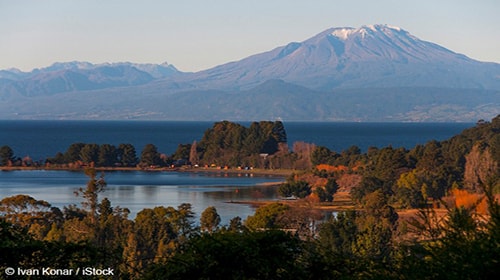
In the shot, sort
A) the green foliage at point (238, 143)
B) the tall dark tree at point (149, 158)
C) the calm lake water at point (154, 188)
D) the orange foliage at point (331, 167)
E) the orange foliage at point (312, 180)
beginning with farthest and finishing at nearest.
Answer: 1. the green foliage at point (238, 143)
2. the tall dark tree at point (149, 158)
3. the orange foliage at point (331, 167)
4. the orange foliage at point (312, 180)
5. the calm lake water at point (154, 188)

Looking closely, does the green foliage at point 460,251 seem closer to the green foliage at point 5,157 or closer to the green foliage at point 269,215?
the green foliage at point 269,215

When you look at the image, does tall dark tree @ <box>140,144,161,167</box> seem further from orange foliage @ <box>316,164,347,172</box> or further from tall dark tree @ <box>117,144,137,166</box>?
orange foliage @ <box>316,164,347,172</box>

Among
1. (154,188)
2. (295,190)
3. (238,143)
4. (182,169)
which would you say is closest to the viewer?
(295,190)

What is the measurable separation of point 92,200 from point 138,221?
8863 millimetres

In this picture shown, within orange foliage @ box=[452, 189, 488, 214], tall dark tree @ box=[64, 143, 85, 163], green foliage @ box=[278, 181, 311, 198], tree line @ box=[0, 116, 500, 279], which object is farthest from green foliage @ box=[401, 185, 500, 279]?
tall dark tree @ box=[64, 143, 85, 163]

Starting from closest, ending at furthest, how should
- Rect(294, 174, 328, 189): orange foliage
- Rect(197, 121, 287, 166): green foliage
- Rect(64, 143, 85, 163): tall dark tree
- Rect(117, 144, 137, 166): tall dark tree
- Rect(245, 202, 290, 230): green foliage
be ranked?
1. Rect(245, 202, 290, 230): green foliage
2. Rect(294, 174, 328, 189): orange foliage
3. Rect(64, 143, 85, 163): tall dark tree
4. Rect(117, 144, 137, 166): tall dark tree
5. Rect(197, 121, 287, 166): green foliage

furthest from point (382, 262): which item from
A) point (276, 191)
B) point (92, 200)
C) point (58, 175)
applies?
point (58, 175)

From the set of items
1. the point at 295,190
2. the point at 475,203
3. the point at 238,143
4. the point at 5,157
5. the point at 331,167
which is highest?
the point at 475,203

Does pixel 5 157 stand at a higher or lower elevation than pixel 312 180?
higher

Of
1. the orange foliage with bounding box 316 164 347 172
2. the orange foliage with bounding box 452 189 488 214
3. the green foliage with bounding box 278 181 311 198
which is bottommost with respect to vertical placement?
the green foliage with bounding box 278 181 311 198

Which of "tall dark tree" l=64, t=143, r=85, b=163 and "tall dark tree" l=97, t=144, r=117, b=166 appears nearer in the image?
"tall dark tree" l=97, t=144, r=117, b=166

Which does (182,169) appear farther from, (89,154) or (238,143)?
(89,154)

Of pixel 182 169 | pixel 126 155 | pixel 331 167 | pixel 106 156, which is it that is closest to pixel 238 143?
pixel 182 169

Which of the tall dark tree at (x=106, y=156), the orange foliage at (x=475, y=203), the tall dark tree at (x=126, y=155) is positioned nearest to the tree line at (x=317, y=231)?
the orange foliage at (x=475, y=203)
